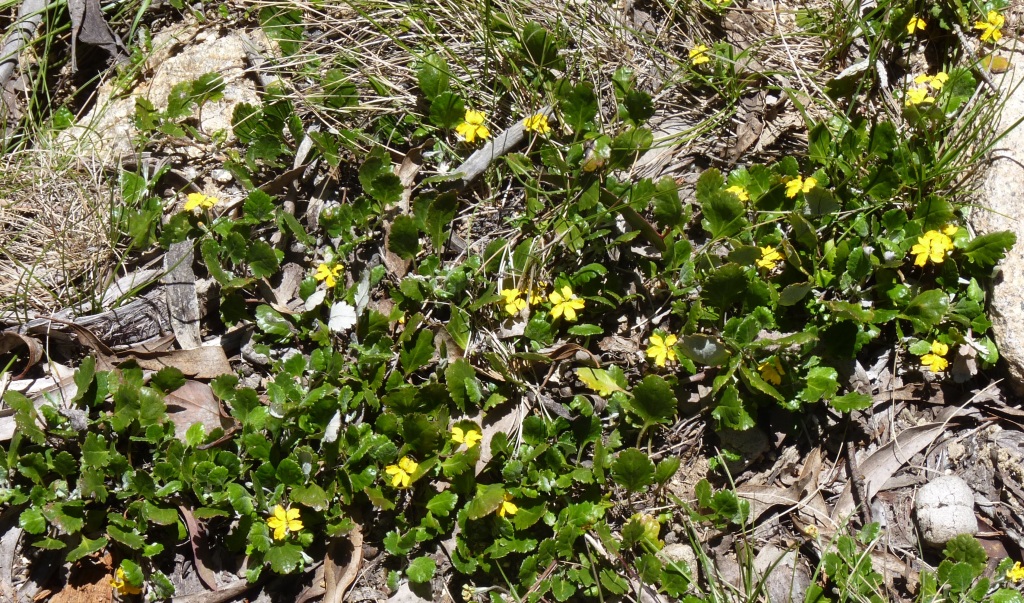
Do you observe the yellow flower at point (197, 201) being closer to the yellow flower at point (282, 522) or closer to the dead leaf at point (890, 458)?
the yellow flower at point (282, 522)

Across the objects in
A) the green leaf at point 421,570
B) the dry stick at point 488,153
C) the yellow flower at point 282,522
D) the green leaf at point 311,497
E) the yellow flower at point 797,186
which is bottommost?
the green leaf at point 421,570

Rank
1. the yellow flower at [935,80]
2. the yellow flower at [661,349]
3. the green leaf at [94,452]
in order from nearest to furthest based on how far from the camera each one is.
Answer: the green leaf at [94,452] → the yellow flower at [661,349] → the yellow flower at [935,80]

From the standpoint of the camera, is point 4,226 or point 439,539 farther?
point 4,226

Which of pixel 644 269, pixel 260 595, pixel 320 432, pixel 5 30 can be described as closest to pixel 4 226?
pixel 5 30

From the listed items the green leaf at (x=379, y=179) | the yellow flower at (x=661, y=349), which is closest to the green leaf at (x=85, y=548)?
the green leaf at (x=379, y=179)

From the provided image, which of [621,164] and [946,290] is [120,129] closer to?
[621,164]

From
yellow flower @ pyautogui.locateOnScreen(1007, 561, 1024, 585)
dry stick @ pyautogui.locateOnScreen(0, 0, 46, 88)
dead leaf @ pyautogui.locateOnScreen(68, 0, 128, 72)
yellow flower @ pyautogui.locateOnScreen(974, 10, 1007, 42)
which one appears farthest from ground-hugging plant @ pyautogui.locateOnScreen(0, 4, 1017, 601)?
dry stick @ pyautogui.locateOnScreen(0, 0, 46, 88)

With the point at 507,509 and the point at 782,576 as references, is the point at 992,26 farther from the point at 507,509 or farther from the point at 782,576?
the point at 507,509
